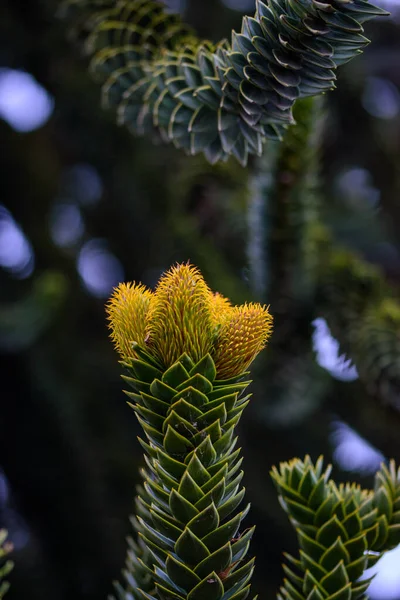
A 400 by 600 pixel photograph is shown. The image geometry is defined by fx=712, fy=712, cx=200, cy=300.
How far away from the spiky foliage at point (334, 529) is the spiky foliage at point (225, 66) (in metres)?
0.35

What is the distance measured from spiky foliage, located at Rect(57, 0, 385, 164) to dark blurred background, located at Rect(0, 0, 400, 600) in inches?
17.7

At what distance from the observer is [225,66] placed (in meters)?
0.73

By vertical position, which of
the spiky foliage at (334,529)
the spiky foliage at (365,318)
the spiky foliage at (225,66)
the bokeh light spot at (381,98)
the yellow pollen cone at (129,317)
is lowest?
the spiky foliage at (334,529)

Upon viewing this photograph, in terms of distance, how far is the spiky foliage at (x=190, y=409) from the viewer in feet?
1.85

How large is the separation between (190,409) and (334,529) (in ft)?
0.75

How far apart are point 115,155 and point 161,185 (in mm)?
160

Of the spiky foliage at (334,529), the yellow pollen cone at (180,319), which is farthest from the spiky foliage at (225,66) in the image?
the spiky foliage at (334,529)

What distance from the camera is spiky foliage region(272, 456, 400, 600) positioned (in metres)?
0.67

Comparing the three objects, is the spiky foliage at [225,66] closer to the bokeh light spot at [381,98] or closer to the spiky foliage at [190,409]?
the spiky foliage at [190,409]

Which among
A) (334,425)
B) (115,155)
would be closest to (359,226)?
(334,425)

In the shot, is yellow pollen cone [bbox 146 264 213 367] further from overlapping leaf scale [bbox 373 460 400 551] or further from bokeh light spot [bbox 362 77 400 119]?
bokeh light spot [bbox 362 77 400 119]

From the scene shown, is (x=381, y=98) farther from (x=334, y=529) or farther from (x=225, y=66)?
(x=334, y=529)

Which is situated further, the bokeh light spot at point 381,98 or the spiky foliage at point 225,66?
the bokeh light spot at point 381,98

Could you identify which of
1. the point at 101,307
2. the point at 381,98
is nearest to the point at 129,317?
the point at 101,307
